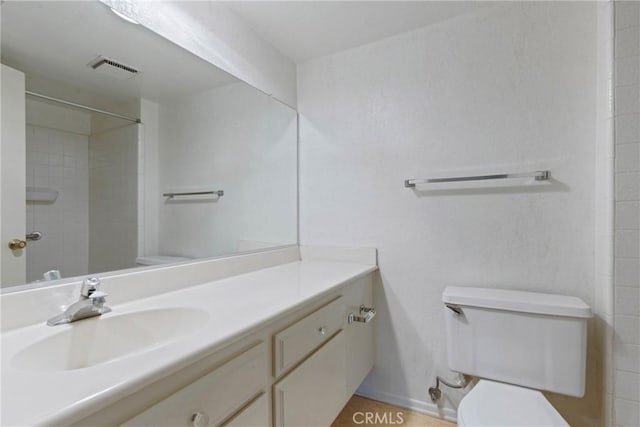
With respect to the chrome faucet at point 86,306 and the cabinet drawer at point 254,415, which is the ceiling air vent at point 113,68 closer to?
the chrome faucet at point 86,306

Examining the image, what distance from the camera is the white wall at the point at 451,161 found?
1344mm

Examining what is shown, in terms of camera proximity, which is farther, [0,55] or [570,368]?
[570,368]

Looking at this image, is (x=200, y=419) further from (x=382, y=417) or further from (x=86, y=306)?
(x=382, y=417)

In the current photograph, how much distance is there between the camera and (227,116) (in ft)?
5.27

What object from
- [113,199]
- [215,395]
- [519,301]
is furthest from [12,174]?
[519,301]

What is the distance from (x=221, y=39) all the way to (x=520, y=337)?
1.91m

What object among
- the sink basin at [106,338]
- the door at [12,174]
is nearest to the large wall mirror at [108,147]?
the door at [12,174]

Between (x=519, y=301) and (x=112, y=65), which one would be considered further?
(x=519, y=301)

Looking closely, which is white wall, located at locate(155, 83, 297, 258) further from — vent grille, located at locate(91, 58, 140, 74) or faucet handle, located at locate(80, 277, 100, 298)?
faucet handle, located at locate(80, 277, 100, 298)

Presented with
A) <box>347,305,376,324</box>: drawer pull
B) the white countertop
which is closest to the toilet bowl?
the white countertop

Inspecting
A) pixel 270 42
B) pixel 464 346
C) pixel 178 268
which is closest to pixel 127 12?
pixel 270 42

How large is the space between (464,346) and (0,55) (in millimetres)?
1920

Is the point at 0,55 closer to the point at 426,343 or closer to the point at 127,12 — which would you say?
the point at 127,12

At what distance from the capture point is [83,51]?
102cm
